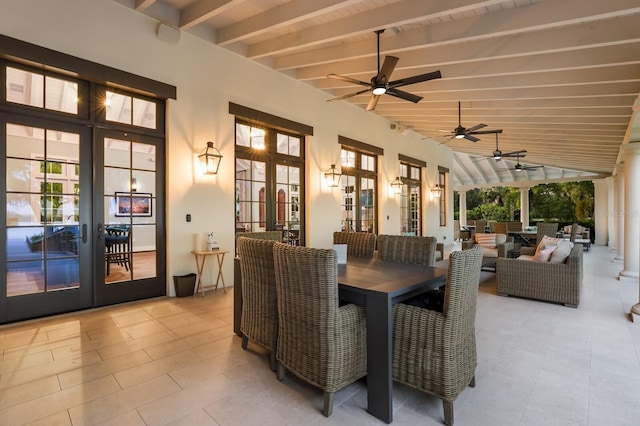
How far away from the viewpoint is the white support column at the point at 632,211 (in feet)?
19.6

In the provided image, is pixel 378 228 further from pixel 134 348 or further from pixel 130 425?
pixel 130 425

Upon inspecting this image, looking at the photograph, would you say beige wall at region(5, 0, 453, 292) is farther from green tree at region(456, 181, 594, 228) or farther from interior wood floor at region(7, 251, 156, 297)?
green tree at region(456, 181, 594, 228)

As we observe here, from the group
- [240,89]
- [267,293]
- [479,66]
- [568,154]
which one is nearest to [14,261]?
[267,293]

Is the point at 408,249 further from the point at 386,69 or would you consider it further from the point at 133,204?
the point at 133,204

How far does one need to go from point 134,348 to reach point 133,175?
236 cm

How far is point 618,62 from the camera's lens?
154 inches

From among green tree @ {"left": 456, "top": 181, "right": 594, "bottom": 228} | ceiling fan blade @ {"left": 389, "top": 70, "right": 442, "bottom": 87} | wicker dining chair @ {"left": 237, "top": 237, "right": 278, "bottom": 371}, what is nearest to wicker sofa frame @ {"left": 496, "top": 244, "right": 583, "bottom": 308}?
ceiling fan blade @ {"left": 389, "top": 70, "right": 442, "bottom": 87}

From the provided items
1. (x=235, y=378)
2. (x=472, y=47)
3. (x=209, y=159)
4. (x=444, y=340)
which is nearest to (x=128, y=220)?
(x=209, y=159)

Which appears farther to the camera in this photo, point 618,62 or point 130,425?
point 618,62

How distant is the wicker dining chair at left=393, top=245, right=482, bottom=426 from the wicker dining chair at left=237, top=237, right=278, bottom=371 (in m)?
0.92

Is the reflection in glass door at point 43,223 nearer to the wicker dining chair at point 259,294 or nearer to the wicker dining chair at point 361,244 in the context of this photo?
the wicker dining chair at point 259,294

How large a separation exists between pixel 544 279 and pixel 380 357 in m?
3.57

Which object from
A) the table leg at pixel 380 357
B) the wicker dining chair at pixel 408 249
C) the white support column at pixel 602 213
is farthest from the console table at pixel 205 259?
the white support column at pixel 602 213

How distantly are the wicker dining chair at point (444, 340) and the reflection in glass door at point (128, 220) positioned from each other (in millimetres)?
3660
